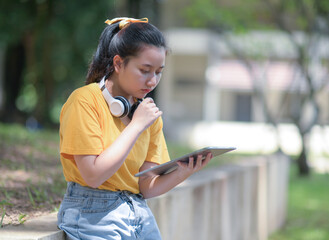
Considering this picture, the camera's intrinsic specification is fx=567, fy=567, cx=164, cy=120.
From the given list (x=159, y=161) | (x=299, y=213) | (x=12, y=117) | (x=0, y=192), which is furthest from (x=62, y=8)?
(x=159, y=161)

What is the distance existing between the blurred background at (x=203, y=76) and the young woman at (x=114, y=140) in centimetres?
41

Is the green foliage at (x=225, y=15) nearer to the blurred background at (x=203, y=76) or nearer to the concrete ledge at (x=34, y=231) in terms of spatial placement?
the blurred background at (x=203, y=76)

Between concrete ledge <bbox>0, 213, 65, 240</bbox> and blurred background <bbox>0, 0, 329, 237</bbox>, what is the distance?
433mm

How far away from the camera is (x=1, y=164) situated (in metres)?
4.46

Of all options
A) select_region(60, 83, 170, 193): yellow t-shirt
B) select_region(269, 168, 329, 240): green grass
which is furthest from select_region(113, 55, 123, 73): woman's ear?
select_region(269, 168, 329, 240): green grass

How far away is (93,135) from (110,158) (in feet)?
0.39

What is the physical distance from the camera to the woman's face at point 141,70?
2324mm

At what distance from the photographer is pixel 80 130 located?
217 centimetres

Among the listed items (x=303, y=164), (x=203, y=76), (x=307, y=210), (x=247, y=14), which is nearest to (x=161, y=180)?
(x=307, y=210)

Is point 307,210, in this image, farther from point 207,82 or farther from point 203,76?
point 203,76

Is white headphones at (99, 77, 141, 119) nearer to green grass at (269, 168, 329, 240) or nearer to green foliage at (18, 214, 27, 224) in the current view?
green foliage at (18, 214, 27, 224)

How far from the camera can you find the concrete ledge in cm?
232

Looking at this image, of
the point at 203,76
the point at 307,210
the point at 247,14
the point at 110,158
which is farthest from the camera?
the point at 203,76

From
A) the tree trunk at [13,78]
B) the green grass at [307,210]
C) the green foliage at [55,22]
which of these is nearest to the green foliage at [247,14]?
the green foliage at [55,22]
